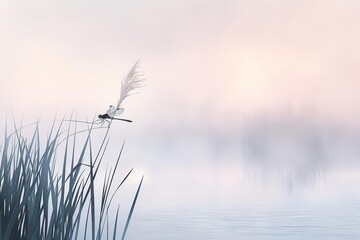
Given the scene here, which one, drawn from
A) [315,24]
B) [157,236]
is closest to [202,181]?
[157,236]

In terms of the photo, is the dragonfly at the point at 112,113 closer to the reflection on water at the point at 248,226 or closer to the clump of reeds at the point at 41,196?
the clump of reeds at the point at 41,196

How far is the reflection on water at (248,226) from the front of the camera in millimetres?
Answer: 5012

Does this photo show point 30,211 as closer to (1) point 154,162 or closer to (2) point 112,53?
(2) point 112,53

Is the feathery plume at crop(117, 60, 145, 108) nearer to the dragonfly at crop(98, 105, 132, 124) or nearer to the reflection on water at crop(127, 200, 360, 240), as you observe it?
the dragonfly at crop(98, 105, 132, 124)

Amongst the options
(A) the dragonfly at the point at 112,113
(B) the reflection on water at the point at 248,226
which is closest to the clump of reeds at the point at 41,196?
(A) the dragonfly at the point at 112,113

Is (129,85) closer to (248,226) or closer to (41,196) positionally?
(41,196)

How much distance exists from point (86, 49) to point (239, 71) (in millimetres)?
1142

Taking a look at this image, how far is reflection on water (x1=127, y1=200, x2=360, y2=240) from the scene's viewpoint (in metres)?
5.01

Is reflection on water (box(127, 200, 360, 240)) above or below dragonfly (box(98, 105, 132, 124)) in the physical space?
below

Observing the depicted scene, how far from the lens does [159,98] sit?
426cm

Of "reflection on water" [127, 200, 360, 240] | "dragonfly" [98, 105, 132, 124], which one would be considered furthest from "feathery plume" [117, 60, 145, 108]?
"reflection on water" [127, 200, 360, 240]

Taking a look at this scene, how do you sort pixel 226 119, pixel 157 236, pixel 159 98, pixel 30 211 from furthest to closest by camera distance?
pixel 157 236, pixel 226 119, pixel 159 98, pixel 30 211

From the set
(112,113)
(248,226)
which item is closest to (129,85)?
(112,113)

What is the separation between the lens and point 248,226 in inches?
227
